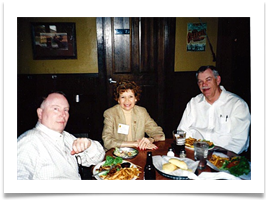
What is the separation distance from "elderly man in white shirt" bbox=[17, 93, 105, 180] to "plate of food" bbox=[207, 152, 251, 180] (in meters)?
0.92

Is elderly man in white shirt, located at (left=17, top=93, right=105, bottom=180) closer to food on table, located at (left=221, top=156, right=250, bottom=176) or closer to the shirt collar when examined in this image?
the shirt collar

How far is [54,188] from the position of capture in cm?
128

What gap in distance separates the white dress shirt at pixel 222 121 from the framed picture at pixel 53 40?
122 inches

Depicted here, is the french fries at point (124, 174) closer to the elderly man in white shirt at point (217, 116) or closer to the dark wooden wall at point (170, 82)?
the elderly man in white shirt at point (217, 116)

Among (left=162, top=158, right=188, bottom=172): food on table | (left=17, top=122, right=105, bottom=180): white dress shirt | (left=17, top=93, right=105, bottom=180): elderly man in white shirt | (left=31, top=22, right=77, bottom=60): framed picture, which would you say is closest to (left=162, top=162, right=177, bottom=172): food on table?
(left=162, top=158, right=188, bottom=172): food on table

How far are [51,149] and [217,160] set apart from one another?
1274mm

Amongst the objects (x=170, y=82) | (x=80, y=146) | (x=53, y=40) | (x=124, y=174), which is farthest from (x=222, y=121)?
(x=53, y=40)

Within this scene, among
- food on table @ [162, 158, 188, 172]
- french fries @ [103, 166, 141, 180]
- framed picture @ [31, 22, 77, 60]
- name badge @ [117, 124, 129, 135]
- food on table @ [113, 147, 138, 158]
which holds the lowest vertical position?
french fries @ [103, 166, 141, 180]

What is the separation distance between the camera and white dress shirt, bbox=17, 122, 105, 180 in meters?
1.22

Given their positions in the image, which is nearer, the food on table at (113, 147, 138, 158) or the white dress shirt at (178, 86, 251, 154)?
the food on table at (113, 147, 138, 158)

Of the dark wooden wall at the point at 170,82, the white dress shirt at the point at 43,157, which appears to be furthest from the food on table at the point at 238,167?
the dark wooden wall at the point at 170,82

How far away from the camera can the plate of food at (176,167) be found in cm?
122

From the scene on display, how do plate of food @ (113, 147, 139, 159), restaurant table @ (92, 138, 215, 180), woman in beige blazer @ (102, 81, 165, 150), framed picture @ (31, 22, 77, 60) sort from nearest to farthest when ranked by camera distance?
restaurant table @ (92, 138, 215, 180) → plate of food @ (113, 147, 139, 159) → woman in beige blazer @ (102, 81, 165, 150) → framed picture @ (31, 22, 77, 60)

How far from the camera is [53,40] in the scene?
4160mm
